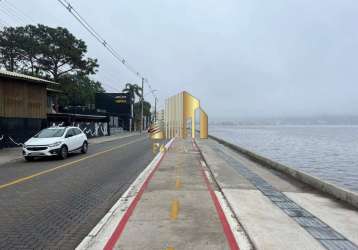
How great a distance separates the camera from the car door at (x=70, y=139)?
61.2 ft

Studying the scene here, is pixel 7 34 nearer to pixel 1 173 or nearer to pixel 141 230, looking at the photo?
pixel 1 173

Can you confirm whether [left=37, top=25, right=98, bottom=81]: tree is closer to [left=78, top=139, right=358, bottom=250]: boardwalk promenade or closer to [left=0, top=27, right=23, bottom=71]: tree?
[left=0, top=27, right=23, bottom=71]: tree

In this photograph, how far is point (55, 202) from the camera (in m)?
8.27

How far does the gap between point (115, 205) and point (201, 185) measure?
11.0 feet

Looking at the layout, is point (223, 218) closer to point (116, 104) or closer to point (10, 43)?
point (10, 43)

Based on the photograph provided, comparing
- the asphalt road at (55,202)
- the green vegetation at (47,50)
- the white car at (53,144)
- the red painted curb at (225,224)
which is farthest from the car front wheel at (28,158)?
the green vegetation at (47,50)

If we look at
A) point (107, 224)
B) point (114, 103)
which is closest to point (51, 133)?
point (107, 224)

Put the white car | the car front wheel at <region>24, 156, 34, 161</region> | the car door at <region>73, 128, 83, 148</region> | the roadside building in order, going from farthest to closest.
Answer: the roadside building, the car door at <region>73, 128, 83, 148</region>, the car front wheel at <region>24, 156, 34, 161</region>, the white car

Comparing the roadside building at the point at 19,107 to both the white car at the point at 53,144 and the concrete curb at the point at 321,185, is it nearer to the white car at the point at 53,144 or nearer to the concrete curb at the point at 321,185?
the white car at the point at 53,144

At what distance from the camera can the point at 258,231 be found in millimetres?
6023

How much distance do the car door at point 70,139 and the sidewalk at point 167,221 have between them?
9.44 m

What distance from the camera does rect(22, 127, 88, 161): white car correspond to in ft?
55.9

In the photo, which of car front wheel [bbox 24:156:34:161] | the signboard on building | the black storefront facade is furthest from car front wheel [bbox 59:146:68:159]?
the signboard on building

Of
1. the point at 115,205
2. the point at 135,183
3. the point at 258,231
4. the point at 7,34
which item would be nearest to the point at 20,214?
the point at 115,205
